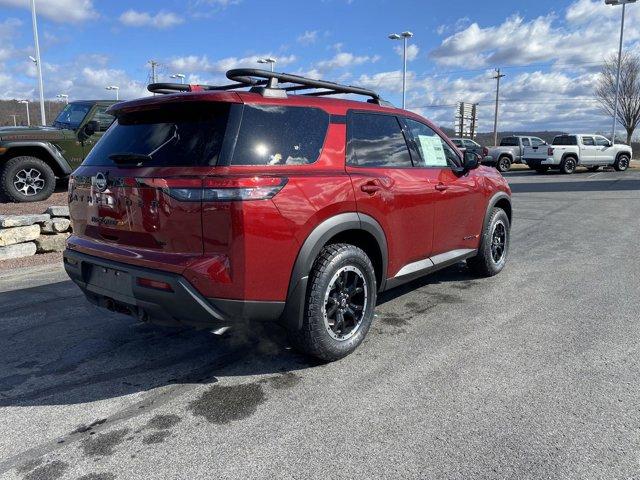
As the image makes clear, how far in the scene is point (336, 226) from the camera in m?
3.33

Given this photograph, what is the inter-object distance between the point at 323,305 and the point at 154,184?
1.30m

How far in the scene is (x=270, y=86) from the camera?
3.26 metres

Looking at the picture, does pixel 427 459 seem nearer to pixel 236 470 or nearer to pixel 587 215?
pixel 236 470

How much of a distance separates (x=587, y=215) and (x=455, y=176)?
298 inches

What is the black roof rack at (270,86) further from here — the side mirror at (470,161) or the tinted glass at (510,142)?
the tinted glass at (510,142)

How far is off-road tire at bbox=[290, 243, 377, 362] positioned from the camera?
3281mm

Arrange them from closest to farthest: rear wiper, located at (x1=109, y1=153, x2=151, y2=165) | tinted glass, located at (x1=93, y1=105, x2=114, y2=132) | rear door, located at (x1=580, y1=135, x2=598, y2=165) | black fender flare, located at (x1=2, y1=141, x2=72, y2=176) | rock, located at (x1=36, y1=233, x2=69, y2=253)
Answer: rear wiper, located at (x1=109, y1=153, x2=151, y2=165) < rock, located at (x1=36, y1=233, x2=69, y2=253) < black fender flare, located at (x1=2, y1=141, x2=72, y2=176) < tinted glass, located at (x1=93, y1=105, x2=114, y2=132) < rear door, located at (x1=580, y1=135, x2=598, y2=165)

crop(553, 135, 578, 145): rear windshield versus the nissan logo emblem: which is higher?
crop(553, 135, 578, 145): rear windshield

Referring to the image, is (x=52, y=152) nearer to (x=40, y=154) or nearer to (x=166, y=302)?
(x=40, y=154)

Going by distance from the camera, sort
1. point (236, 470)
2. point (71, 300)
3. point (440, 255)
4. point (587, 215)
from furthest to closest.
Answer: point (587, 215)
point (71, 300)
point (440, 255)
point (236, 470)

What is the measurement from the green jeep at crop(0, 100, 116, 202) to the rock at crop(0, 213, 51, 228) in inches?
81.6

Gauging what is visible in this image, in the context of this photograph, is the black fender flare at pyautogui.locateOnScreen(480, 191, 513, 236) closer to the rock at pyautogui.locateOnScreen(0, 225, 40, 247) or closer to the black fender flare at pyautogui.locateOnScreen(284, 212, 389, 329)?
the black fender flare at pyautogui.locateOnScreen(284, 212, 389, 329)

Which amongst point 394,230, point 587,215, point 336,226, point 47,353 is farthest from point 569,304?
point 587,215

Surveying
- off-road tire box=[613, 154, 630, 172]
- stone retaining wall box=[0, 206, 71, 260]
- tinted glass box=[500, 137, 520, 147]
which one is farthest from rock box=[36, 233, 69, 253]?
off-road tire box=[613, 154, 630, 172]
